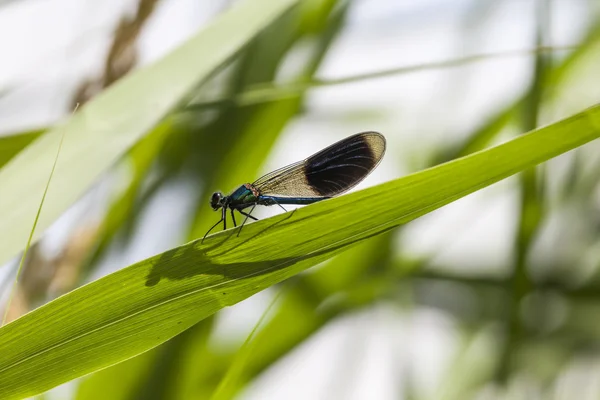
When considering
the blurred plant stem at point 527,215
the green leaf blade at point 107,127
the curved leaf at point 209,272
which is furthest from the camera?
the blurred plant stem at point 527,215

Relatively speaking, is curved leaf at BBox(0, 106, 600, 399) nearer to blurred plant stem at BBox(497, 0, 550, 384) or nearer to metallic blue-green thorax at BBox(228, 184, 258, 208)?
metallic blue-green thorax at BBox(228, 184, 258, 208)

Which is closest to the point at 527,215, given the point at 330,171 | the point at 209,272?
the point at 330,171

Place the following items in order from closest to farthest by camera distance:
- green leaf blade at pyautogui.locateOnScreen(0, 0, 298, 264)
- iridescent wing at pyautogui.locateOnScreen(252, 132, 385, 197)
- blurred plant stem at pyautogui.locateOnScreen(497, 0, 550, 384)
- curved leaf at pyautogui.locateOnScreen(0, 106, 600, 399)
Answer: curved leaf at pyautogui.locateOnScreen(0, 106, 600, 399)
green leaf blade at pyautogui.locateOnScreen(0, 0, 298, 264)
iridescent wing at pyautogui.locateOnScreen(252, 132, 385, 197)
blurred plant stem at pyautogui.locateOnScreen(497, 0, 550, 384)

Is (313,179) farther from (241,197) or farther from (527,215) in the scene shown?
(527,215)

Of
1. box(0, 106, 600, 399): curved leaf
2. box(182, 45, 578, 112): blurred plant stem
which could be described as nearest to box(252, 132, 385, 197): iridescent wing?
box(182, 45, 578, 112): blurred plant stem

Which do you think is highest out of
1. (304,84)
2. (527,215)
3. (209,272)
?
(304,84)

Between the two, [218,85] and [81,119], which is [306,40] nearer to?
[218,85]

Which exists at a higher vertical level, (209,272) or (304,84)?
(304,84)

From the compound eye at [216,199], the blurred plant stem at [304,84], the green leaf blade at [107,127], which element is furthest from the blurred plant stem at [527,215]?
the compound eye at [216,199]

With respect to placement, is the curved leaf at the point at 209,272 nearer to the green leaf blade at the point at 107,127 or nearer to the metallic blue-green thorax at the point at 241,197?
the green leaf blade at the point at 107,127
